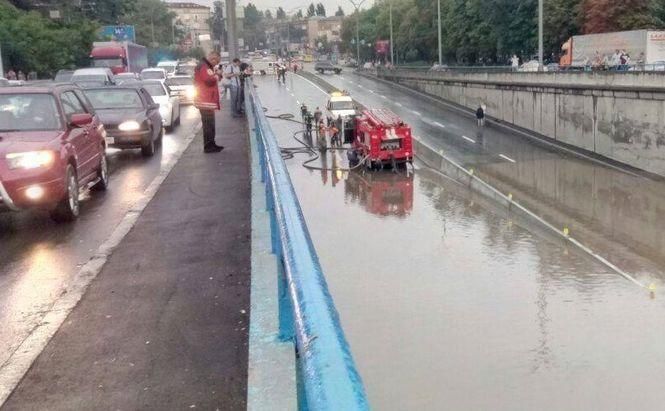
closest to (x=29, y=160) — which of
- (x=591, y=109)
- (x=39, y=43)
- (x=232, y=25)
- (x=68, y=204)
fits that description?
(x=68, y=204)

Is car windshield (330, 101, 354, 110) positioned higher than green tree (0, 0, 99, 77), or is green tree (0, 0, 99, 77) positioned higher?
green tree (0, 0, 99, 77)

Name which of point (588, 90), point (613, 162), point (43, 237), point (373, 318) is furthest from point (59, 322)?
point (588, 90)

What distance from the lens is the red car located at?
891cm

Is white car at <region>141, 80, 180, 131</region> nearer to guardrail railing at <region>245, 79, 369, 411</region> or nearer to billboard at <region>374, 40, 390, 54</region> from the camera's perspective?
guardrail railing at <region>245, 79, 369, 411</region>

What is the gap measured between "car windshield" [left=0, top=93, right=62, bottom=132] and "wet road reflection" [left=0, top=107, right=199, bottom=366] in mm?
1141

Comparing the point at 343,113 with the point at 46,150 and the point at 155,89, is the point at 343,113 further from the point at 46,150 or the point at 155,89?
the point at 46,150

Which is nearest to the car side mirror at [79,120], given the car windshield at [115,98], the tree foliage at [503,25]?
the car windshield at [115,98]

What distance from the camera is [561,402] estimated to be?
12.0 meters

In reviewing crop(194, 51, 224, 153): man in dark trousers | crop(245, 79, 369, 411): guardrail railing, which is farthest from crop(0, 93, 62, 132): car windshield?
crop(245, 79, 369, 411): guardrail railing

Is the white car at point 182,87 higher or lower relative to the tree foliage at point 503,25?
lower

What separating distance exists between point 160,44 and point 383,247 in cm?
13449

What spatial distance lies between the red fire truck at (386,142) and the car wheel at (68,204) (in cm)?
2245

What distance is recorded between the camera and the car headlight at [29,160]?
29.3ft

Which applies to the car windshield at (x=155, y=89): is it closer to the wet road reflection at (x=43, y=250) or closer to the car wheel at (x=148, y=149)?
the car wheel at (x=148, y=149)
